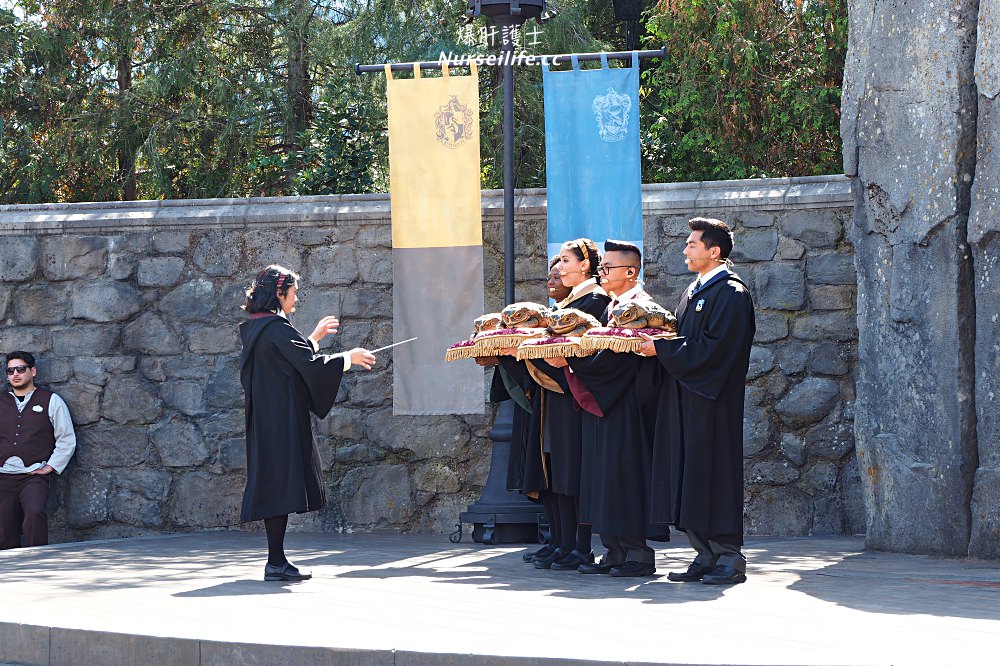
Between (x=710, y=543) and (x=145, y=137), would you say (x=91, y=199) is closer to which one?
(x=145, y=137)

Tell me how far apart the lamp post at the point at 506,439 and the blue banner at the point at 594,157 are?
0.29m

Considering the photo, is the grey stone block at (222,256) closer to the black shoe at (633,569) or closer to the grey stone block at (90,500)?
the grey stone block at (90,500)

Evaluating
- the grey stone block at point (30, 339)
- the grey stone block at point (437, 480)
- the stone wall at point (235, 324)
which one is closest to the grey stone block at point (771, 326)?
the stone wall at point (235, 324)

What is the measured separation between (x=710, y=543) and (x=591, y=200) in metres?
2.97

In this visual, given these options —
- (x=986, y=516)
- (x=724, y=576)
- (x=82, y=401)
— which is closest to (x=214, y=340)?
(x=82, y=401)

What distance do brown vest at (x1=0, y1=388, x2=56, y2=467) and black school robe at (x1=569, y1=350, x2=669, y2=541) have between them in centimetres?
460

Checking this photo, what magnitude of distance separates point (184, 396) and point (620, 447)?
419cm

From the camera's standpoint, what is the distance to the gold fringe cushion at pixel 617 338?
6.99 m

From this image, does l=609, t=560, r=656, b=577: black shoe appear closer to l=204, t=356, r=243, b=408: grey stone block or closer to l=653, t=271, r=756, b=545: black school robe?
l=653, t=271, r=756, b=545: black school robe

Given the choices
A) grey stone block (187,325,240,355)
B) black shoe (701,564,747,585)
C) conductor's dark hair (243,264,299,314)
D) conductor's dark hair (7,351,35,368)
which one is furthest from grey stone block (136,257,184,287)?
black shoe (701,564,747,585)

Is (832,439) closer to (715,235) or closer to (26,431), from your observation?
(715,235)

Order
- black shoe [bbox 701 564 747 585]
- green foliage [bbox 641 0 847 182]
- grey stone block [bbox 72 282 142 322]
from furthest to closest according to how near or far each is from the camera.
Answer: green foliage [bbox 641 0 847 182] → grey stone block [bbox 72 282 142 322] → black shoe [bbox 701 564 747 585]

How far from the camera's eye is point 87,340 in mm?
10336

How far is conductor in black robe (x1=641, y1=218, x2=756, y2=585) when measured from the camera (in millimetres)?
6863
